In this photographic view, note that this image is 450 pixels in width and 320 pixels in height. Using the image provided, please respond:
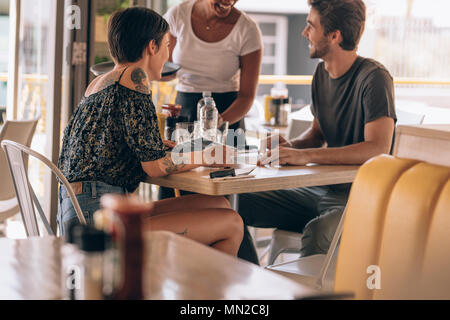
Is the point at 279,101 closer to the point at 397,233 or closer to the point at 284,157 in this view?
the point at 284,157

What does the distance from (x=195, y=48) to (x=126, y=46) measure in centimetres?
88

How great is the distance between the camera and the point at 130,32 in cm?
209

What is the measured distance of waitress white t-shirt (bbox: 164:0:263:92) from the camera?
2939 millimetres

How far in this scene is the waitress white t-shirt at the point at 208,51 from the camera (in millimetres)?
2939

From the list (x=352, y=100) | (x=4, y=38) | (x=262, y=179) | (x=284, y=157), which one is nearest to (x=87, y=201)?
(x=262, y=179)

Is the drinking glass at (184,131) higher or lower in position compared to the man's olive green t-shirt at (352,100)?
lower

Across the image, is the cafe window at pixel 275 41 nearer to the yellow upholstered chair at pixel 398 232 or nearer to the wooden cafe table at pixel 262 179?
the wooden cafe table at pixel 262 179

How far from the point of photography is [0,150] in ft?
9.99

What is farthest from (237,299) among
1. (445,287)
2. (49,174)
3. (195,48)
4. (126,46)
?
(49,174)

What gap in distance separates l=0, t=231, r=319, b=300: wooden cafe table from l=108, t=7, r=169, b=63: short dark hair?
3.48 ft

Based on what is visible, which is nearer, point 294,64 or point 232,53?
point 232,53

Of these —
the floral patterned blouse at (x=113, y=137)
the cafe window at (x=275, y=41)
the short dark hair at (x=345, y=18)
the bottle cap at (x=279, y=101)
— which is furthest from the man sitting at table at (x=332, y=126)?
the cafe window at (x=275, y=41)
